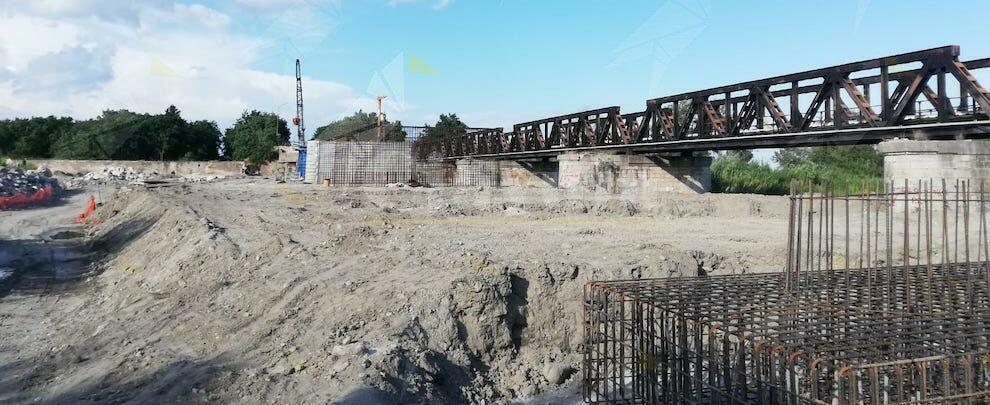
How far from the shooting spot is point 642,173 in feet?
70.9

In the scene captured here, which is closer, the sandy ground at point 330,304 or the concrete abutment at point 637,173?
the sandy ground at point 330,304

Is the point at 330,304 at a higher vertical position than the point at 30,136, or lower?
lower

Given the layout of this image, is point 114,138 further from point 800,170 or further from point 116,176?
point 800,170

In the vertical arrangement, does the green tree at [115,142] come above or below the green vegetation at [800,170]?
above

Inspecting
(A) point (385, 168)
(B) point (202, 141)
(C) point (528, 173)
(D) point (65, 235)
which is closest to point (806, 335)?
(D) point (65, 235)

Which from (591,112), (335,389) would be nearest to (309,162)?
(591,112)

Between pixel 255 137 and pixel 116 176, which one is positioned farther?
pixel 255 137

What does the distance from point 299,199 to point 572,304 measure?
12.2 meters

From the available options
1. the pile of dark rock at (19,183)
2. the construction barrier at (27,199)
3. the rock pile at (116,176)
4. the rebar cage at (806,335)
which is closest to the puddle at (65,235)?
the construction barrier at (27,199)

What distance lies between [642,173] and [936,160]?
9797mm

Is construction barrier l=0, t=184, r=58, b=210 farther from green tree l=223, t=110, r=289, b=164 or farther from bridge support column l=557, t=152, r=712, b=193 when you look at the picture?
green tree l=223, t=110, r=289, b=164

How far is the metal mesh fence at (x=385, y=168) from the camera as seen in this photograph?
98.6 ft

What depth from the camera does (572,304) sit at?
25.6 feet

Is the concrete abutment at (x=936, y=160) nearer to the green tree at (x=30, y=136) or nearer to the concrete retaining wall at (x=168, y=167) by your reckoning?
the concrete retaining wall at (x=168, y=167)
